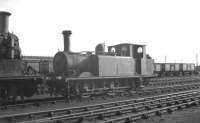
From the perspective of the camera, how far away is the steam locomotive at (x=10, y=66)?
35.0ft

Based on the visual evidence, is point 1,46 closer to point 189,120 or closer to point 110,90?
point 110,90

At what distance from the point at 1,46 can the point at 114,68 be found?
7.17 meters

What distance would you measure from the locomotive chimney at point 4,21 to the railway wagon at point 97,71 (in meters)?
3.44

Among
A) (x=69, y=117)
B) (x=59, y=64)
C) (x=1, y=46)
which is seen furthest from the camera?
(x=59, y=64)

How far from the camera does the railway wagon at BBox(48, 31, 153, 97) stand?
13297 mm

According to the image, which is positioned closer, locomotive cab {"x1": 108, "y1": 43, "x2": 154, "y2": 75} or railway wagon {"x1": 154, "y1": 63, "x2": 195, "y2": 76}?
locomotive cab {"x1": 108, "y1": 43, "x2": 154, "y2": 75}

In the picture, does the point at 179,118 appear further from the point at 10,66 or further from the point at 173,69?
the point at 173,69

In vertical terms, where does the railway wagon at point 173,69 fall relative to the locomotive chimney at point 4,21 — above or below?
below

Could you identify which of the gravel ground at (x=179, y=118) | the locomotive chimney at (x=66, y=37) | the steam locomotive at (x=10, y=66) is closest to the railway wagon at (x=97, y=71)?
the locomotive chimney at (x=66, y=37)

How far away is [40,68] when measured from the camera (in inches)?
753

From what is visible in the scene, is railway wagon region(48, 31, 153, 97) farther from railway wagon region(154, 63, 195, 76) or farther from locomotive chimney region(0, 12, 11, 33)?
railway wagon region(154, 63, 195, 76)

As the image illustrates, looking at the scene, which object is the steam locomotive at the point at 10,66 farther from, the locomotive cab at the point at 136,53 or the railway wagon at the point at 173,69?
the railway wagon at the point at 173,69

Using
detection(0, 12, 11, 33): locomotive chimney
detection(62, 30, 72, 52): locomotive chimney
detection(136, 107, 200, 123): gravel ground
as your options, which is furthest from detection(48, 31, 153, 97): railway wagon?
detection(136, 107, 200, 123): gravel ground

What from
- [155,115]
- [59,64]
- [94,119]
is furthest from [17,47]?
[155,115]
